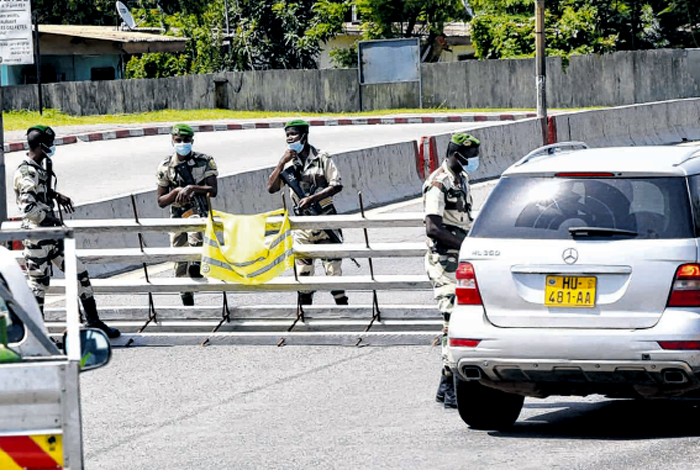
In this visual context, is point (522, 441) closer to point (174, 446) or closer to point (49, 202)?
point (174, 446)

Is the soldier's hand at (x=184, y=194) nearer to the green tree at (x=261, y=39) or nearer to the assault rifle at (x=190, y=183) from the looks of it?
the assault rifle at (x=190, y=183)

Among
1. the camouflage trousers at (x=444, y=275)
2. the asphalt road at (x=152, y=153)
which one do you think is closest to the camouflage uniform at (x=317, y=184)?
the camouflage trousers at (x=444, y=275)

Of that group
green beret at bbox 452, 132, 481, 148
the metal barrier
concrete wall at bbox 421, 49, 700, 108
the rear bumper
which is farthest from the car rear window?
concrete wall at bbox 421, 49, 700, 108

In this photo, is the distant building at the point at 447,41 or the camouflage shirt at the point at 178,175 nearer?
the camouflage shirt at the point at 178,175

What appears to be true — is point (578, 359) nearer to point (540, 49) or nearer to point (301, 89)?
point (540, 49)

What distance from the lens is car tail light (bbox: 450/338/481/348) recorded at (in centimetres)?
812

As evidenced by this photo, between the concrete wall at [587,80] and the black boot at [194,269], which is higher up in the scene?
the concrete wall at [587,80]

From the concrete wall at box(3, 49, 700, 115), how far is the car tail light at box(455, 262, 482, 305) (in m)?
41.7

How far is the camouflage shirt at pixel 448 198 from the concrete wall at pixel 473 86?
40.0m

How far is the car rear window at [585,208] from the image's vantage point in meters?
7.89

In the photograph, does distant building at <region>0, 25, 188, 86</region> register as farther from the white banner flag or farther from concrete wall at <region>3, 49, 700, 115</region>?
the white banner flag

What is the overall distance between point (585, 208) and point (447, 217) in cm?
205

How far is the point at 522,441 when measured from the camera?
830cm

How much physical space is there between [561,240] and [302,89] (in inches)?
1701
